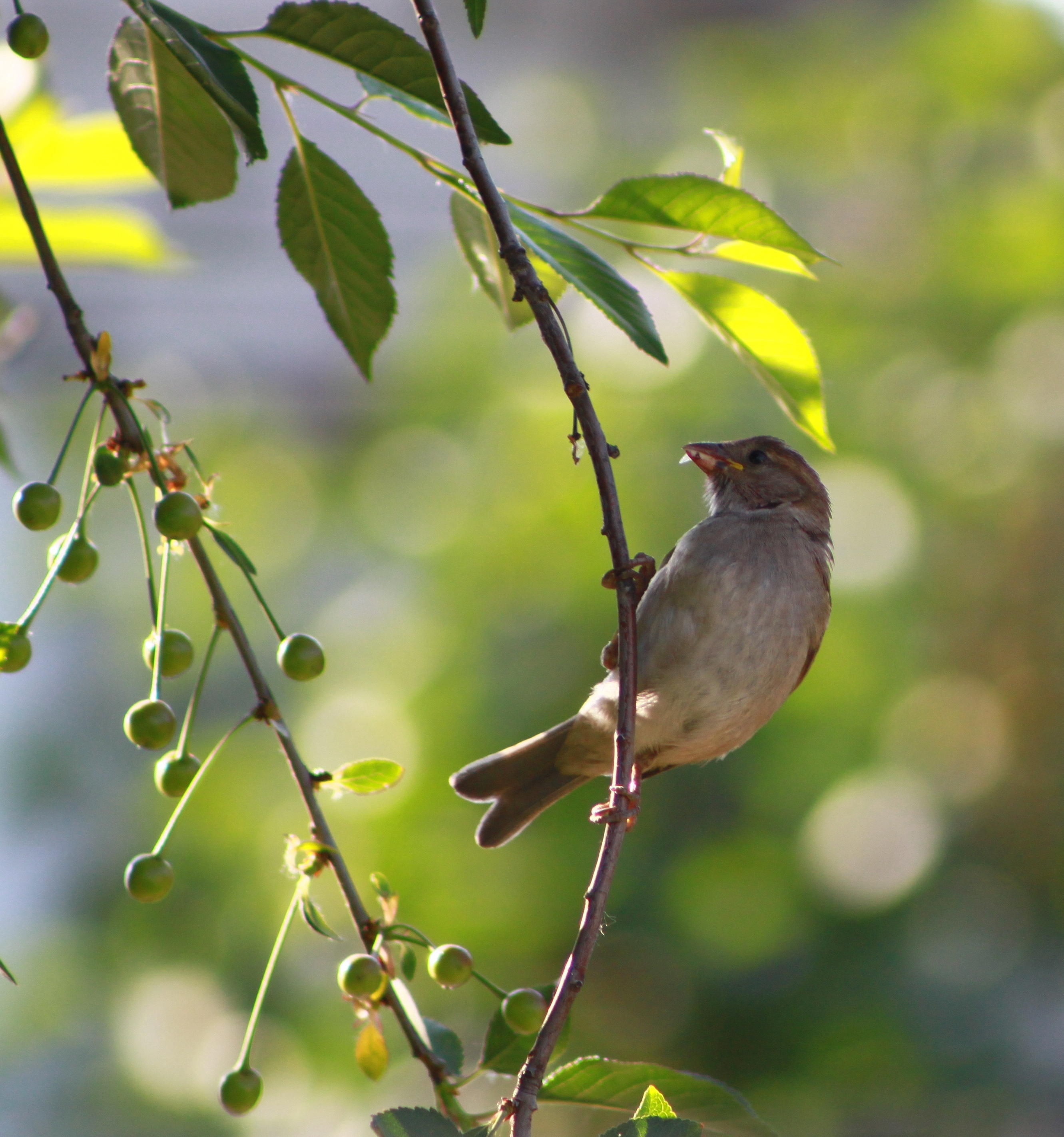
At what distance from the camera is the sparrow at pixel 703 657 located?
78.3 inches

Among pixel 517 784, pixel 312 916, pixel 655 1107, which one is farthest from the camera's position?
pixel 517 784

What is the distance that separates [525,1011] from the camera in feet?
3.84

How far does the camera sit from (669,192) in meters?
1.15

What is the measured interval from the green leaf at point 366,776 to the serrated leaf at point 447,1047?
0.24 m

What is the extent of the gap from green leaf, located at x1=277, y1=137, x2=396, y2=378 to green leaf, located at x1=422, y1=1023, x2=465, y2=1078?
2.14 ft

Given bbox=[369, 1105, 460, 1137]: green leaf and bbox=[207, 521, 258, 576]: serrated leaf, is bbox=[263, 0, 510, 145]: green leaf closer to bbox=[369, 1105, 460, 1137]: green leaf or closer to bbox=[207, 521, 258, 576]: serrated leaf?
bbox=[207, 521, 258, 576]: serrated leaf

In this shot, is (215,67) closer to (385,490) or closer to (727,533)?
(727,533)

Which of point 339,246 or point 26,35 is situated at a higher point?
point 26,35

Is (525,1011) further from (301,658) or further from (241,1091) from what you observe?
(301,658)

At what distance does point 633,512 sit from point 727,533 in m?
2.22

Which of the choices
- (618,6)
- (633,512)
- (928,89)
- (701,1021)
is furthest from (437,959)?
(618,6)

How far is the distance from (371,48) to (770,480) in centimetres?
146

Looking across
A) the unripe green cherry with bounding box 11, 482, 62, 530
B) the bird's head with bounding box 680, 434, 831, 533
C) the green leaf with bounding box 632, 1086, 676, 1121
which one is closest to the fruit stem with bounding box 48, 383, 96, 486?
the unripe green cherry with bounding box 11, 482, 62, 530

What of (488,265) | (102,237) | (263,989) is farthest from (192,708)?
(102,237)
